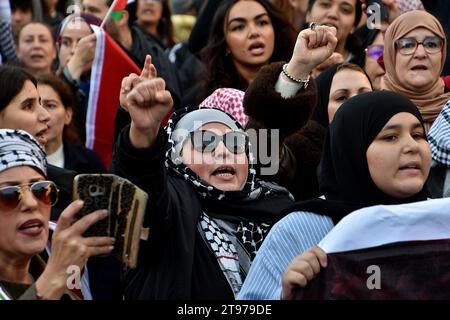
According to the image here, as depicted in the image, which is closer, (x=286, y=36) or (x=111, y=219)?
(x=111, y=219)

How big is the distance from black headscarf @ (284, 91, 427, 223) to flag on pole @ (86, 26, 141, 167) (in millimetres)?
2769

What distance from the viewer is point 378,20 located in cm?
742

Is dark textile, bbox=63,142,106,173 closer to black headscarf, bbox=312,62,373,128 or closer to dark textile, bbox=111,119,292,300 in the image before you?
black headscarf, bbox=312,62,373,128

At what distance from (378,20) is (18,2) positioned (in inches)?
144

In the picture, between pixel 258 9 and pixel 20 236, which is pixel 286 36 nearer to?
pixel 258 9

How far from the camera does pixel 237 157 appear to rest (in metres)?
5.24

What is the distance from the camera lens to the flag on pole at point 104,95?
A: 7457 millimetres

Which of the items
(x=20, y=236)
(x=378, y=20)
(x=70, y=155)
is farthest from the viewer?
(x=378, y=20)

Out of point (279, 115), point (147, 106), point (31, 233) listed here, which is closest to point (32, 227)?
point (31, 233)

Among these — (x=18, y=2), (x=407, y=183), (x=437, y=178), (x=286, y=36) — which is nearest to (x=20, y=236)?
(x=407, y=183)

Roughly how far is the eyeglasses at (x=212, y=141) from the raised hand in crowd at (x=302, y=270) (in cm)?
116

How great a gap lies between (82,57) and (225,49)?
0.96 m

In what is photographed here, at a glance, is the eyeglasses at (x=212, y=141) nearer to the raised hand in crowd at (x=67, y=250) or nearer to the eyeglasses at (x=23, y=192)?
the eyeglasses at (x=23, y=192)

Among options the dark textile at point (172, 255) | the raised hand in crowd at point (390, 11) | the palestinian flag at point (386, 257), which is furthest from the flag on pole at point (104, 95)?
the palestinian flag at point (386, 257)
